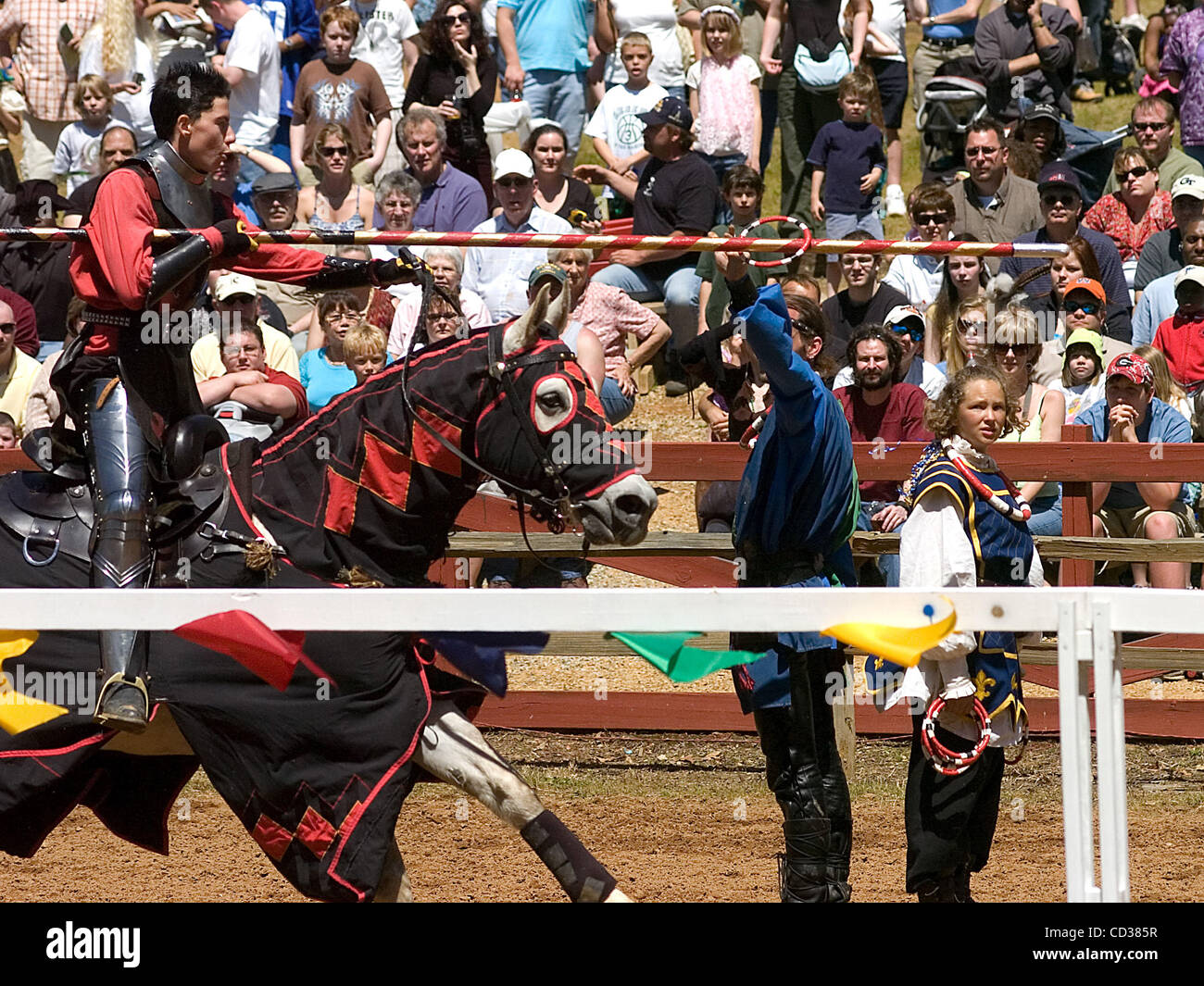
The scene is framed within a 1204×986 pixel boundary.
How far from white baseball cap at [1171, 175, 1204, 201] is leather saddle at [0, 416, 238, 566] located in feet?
20.6

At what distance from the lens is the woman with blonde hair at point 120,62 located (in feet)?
38.5

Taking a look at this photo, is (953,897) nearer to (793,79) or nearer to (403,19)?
(793,79)

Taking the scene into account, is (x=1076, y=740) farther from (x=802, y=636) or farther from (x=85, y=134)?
(x=85, y=134)

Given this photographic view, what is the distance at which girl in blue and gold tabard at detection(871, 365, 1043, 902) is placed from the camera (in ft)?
16.8

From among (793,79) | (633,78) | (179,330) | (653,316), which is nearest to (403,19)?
(633,78)

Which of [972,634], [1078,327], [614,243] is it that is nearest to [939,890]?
[972,634]

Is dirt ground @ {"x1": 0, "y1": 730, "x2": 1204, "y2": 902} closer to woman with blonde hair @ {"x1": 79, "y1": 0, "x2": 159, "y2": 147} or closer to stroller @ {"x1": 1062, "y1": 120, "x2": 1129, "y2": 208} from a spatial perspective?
stroller @ {"x1": 1062, "y1": 120, "x2": 1129, "y2": 208}

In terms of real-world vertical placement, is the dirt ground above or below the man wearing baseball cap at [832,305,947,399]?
below

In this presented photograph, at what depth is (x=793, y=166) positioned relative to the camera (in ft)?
39.8

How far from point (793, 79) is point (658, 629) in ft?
30.6

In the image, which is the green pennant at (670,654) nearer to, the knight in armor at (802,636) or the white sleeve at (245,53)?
Result: the knight in armor at (802,636)

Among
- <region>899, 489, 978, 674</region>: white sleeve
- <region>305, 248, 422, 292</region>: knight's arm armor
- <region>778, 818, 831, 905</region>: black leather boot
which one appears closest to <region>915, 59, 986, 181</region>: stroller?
<region>899, 489, 978, 674</region>: white sleeve

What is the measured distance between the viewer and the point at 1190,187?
935 centimetres

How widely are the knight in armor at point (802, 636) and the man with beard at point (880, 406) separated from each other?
8.97ft
